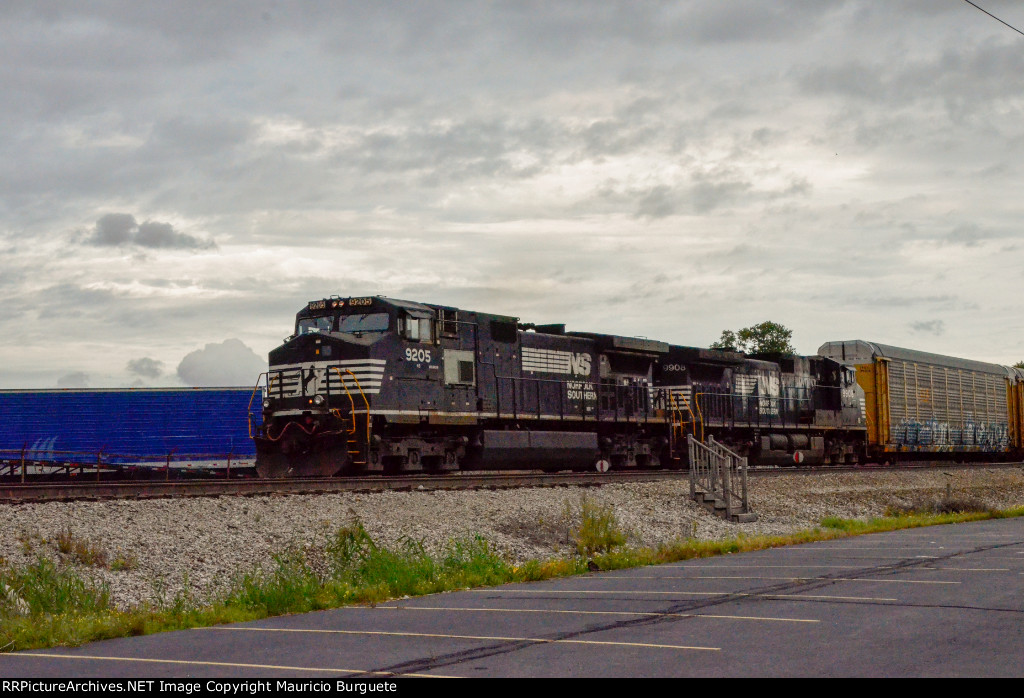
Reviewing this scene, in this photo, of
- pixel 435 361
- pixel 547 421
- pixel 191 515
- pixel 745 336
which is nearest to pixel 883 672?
pixel 191 515

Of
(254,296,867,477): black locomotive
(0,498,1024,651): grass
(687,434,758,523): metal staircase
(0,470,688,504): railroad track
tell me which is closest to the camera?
(0,498,1024,651): grass

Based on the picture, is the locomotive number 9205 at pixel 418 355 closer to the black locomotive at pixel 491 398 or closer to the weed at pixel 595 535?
the black locomotive at pixel 491 398

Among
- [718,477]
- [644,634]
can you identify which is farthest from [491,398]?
[644,634]

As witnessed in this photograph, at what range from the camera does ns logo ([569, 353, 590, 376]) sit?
84.4 feet

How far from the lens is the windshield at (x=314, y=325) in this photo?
70.3 ft

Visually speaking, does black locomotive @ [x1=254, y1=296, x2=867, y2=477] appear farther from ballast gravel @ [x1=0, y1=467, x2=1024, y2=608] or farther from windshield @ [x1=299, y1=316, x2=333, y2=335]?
ballast gravel @ [x1=0, y1=467, x2=1024, y2=608]

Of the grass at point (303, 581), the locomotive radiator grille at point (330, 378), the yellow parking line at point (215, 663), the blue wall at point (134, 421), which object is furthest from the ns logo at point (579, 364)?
the yellow parking line at point (215, 663)

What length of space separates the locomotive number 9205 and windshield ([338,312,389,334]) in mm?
699

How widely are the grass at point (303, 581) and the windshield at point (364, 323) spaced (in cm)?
709

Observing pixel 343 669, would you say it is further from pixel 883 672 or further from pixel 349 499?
pixel 349 499

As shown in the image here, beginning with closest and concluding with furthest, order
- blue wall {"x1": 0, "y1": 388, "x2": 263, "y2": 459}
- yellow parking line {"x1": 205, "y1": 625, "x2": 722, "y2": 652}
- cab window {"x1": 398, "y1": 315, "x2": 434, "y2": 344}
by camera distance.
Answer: yellow parking line {"x1": 205, "y1": 625, "x2": 722, "y2": 652} → cab window {"x1": 398, "y1": 315, "x2": 434, "y2": 344} → blue wall {"x1": 0, "y1": 388, "x2": 263, "y2": 459}

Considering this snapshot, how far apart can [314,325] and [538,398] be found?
5.55 metres

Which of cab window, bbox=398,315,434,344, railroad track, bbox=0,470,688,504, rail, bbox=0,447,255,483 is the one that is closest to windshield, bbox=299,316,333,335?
cab window, bbox=398,315,434,344

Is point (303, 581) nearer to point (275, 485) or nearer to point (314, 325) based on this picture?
point (275, 485)
